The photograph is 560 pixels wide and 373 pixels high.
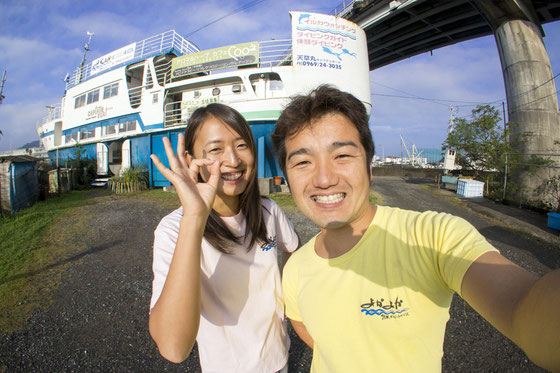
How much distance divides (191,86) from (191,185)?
12990 mm

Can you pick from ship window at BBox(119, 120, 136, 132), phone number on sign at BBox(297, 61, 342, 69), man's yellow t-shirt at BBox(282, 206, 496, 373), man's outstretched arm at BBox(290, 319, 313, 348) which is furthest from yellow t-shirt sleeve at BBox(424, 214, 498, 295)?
ship window at BBox(119, 120, 136, 132)

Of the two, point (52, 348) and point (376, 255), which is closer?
point (376, 255)

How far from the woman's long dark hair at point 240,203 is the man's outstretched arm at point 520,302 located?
1.05 metres

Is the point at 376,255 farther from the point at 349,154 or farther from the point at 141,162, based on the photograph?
the point at 141,162

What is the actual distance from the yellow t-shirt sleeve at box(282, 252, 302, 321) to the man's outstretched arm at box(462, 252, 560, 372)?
747 mm

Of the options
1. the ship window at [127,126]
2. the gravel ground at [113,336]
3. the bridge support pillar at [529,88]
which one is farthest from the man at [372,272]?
the ship window at [127,126]

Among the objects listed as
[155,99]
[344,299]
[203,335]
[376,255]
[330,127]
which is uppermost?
[155,99]

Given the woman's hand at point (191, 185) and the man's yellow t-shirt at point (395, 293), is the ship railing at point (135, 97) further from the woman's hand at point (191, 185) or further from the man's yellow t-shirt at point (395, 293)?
the man's yellow t-shirt at point (395, 293)

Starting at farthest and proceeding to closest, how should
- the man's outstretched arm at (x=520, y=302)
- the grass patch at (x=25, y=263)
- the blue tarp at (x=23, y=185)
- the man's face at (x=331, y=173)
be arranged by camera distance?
the blue tarp at (x=23, y=185), the grass patch at (x=25, y=263), the man's face at (x=331, y=173), the man's outstretched arm at (x=520, y=302)

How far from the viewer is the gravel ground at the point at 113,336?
7.62 ft

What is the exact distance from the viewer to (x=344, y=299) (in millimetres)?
1030

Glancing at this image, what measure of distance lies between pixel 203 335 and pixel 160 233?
63 centimetres

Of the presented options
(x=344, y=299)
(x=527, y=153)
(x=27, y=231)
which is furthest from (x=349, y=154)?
(x=527, y=153)

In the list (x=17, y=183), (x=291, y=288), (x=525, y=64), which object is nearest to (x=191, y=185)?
(x=291, y=288)
